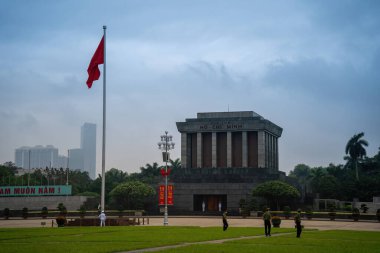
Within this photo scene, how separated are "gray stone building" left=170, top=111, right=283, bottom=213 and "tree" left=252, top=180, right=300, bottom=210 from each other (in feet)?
18.7

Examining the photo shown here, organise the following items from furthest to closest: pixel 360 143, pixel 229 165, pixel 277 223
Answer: pixel 360 143 < pixel 229 165 < pixel 277 223

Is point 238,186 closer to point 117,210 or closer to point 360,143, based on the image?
point 117,210

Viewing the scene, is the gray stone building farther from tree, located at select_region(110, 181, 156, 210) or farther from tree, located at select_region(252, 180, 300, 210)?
tree, located at select_region(252, 180, 300, 210)

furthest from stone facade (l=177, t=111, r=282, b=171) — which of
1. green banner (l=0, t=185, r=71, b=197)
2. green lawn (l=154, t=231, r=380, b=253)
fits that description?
green lawn (l=154, t=231, r=380, b=253)

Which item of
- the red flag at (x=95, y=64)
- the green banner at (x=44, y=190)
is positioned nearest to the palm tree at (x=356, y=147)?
the green banner at (x=44, y=190)

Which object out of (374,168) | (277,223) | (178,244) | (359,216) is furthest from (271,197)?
(374,168)

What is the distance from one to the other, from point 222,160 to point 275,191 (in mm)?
19936

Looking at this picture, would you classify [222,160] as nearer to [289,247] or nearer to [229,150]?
[229,150]

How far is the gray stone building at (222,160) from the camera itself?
83250mm

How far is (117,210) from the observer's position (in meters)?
84.2

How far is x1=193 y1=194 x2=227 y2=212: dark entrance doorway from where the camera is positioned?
85.0 meters

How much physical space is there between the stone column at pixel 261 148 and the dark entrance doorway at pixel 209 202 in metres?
9.45

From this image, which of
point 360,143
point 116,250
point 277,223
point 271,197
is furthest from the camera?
point 360,143

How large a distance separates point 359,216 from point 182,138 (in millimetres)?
38245
